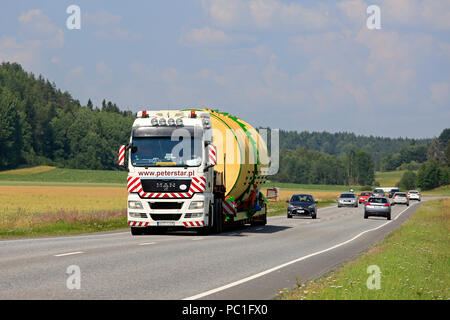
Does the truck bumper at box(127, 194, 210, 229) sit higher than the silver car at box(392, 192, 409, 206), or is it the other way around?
the truck bumper at box(127, 194, 210, 229)

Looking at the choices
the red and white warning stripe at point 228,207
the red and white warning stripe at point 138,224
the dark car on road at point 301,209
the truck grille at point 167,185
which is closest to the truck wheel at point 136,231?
the red and white warning stripe at point 138,224

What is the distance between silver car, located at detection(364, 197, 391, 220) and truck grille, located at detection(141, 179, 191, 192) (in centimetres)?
2331

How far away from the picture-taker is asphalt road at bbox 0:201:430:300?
421 inches

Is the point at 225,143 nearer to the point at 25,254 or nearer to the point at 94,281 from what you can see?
the point at 25,254

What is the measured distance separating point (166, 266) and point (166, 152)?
30.4 ft

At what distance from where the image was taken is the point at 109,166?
187m

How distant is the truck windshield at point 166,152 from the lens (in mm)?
23094

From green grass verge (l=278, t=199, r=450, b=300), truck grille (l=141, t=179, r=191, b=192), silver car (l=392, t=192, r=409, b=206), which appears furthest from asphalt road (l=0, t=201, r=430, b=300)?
silver car (l=392, t=192, r=409, b=206)

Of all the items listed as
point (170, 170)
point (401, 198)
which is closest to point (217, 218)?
point (170, 170)

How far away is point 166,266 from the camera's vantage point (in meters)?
14.2

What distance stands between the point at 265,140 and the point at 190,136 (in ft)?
29.4

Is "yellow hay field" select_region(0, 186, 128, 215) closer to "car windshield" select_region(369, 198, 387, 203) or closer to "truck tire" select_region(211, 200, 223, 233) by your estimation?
"truck tire" select_region(211, 200, 223, 233)

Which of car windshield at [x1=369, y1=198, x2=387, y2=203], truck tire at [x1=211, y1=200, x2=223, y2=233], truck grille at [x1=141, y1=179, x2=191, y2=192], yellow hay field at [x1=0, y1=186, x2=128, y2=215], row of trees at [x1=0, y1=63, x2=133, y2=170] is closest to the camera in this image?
truck grille at [x1=141, y1=179, x2=191, y2=192]

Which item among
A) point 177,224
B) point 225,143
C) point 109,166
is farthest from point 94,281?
point 109,166
